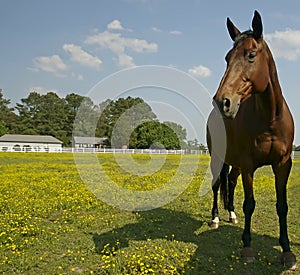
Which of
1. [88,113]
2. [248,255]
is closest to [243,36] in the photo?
[248,255]

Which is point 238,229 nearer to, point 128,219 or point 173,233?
point 173,233

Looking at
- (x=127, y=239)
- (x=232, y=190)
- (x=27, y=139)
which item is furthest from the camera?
(x=27, y=139)

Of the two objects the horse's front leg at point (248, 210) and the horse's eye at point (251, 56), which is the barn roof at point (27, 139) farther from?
the horse's eye at point (251, 56)

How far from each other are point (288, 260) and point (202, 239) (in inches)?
65.9

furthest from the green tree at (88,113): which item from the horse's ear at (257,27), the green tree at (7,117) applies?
the green tree at (7,117)

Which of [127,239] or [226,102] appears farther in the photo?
[127,239]

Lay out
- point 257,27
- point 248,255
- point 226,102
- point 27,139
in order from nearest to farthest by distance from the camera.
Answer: point 226,102 < point 257,27 < point 248,255 < point 27,139

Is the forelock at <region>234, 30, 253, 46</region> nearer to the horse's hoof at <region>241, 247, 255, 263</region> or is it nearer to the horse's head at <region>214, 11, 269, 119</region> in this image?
the horse's head at <region>214, 11, 269, 119</region>

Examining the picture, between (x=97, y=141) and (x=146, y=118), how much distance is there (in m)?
33.8

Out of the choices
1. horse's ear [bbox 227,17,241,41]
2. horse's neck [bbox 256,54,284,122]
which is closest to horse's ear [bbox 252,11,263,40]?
horse's ear [bbox 227,17,241,41]

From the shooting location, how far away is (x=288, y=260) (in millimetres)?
4832

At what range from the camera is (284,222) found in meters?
5.26

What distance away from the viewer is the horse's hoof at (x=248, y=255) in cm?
496

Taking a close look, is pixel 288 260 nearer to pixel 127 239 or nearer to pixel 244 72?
pixel 127 239
